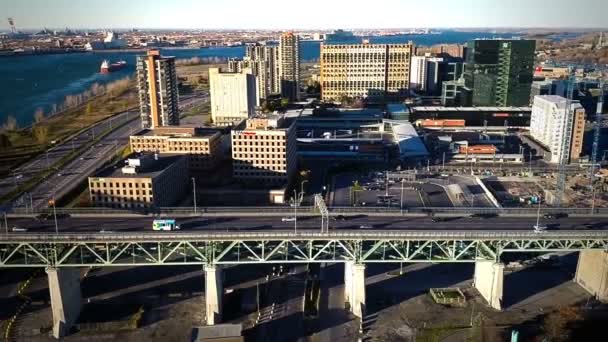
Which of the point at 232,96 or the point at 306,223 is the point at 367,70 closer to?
the point at 232,96

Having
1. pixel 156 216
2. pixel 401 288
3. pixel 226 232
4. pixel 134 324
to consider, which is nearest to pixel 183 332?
pixel 134 324

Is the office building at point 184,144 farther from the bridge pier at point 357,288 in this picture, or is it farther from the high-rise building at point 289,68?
the high-rise building at point 289,68

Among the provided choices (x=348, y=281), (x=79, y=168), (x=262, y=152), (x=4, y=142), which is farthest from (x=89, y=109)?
(x=348, y=281)

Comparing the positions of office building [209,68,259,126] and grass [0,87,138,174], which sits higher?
office building [209,68,259,126]

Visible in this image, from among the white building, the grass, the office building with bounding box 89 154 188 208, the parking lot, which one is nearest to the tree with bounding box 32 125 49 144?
the grass

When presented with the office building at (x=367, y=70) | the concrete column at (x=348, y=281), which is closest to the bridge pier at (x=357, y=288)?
the concrete column at (x=348, y=281)

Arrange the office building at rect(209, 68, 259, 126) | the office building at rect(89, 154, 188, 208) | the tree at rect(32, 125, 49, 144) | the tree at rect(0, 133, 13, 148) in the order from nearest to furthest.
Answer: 1. the office building at rect(89, 154, 188, 208)
2. the tree at rect(0, 133, 13, 148)
3. the tree at rect(32, 125, 49, 144)
4. the office building at rect(209, 68, 259, 126)

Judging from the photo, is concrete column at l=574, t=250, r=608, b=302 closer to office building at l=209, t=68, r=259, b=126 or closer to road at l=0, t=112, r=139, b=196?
road at l=0, t=112, r=139, b=196
